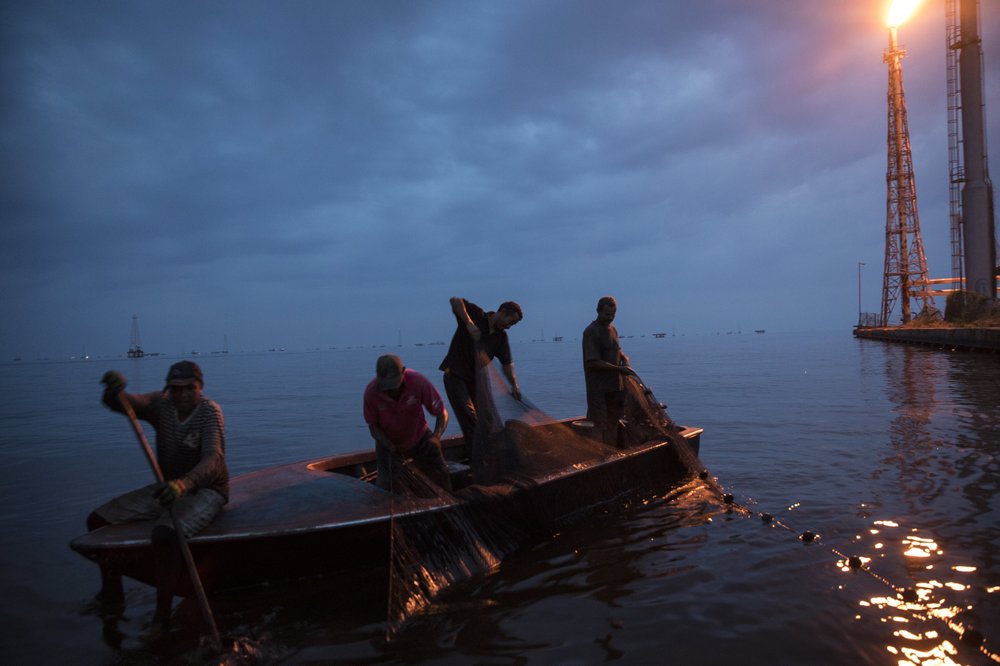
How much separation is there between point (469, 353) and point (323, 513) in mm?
2706

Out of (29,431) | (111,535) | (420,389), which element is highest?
(420,389)

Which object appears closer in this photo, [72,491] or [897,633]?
[897,633]

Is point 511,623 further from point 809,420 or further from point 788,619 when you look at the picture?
point 809,420

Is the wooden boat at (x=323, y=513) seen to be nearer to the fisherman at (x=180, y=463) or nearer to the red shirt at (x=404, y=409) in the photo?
the fisherman at (x=180, y=463)

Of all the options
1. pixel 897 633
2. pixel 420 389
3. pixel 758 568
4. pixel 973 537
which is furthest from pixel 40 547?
pixel 973 537

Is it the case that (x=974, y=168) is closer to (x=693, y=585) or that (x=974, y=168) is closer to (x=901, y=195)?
(x=901, y=195)

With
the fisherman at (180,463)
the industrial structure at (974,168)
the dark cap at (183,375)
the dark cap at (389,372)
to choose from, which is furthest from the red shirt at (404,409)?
the industrial structure at (974,168)

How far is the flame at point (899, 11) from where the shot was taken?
51781mm

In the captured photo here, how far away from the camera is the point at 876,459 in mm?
9328

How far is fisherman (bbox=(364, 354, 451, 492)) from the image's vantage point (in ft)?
18.7

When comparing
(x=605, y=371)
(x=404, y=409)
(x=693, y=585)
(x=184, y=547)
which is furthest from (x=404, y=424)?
(x=605, y=371)

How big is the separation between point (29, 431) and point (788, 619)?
2194cm

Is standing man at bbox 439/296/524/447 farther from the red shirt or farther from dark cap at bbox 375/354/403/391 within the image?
dark cap at bbox 375/354/403/391

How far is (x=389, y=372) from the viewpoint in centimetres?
541
